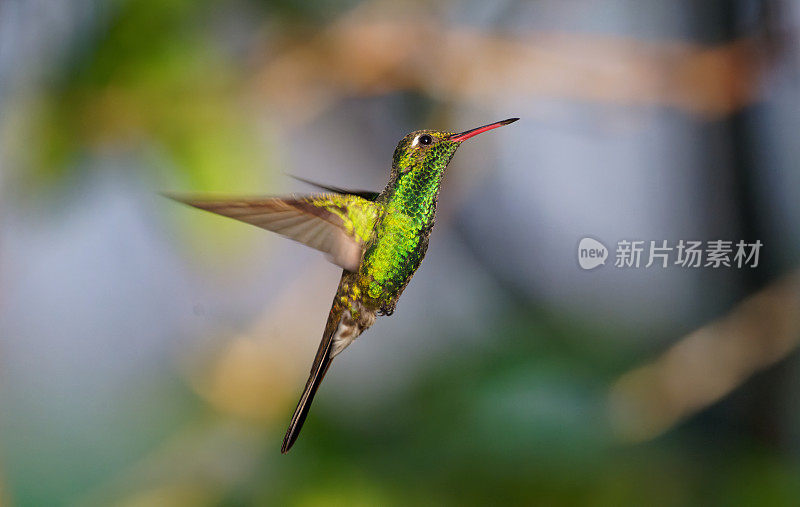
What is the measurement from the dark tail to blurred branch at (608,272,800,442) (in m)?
0.72

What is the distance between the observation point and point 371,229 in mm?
347

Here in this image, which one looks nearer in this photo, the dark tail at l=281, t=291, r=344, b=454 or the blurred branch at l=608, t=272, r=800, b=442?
the dark tail at l=281, t=291, r=344, b=454

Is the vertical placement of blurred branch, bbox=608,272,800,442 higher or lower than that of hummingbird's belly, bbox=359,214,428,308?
Answer: higher

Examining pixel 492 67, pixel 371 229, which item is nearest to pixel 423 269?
pixel 492 67

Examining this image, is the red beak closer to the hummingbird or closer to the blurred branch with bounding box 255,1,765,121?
the hummingbird

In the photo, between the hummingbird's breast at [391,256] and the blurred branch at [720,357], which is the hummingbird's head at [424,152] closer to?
the hummingbird's breast at [391,256]

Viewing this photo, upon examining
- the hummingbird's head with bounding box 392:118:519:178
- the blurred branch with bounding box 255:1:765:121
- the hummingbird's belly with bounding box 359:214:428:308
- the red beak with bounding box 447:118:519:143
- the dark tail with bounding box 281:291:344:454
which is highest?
the blurred branch with bounding box 255:1:765:121

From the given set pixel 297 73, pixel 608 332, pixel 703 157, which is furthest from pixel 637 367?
pixel 297 73

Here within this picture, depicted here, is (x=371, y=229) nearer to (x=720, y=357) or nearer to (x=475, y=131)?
(x=475, y=131)

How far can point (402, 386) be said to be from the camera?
3.39 ft

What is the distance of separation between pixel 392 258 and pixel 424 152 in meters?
0.06

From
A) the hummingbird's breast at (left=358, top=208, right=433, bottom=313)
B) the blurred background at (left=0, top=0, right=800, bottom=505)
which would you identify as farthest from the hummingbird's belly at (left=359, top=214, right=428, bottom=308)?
the blurred background at (left=0, top=0, right=800, bottom=505)

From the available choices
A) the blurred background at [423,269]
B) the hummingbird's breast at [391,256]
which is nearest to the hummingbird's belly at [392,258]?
the hummingbird's breast at [391,256]

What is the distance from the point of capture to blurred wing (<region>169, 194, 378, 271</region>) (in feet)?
0.91
